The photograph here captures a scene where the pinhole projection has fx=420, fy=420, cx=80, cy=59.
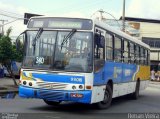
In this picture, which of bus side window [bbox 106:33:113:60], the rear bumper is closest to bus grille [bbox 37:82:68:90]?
the rear bumper

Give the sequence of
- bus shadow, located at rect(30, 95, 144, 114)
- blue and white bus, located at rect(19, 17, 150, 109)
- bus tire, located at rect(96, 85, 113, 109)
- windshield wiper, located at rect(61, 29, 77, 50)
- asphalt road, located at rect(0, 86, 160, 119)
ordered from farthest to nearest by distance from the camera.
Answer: bus tire, located at rect(96, 85, 113, 109) < bus shadow, located at rect(30, 95, 144, 114) < windshield wiper, located at rect(61, 29, 77, 50) < blue and white bus, located at rect(19, 17, 150, 109) < asphalt road, located at rect(0, 86, 160, 119)

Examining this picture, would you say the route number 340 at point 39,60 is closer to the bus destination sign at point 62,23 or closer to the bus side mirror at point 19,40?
the bus side mirror at point 19,40

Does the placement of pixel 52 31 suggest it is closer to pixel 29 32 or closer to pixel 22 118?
A: pixel 29 32

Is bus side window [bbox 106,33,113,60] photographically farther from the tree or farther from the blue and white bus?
the tree

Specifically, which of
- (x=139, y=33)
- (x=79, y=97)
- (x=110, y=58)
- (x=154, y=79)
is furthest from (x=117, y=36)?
(x=139, y=33)

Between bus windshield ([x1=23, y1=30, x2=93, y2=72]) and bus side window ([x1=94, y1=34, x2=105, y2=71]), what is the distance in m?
0.29

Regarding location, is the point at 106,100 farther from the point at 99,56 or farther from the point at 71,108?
the point at 99,56

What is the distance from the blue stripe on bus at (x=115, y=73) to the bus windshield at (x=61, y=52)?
77 centimetres

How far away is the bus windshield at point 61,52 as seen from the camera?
1332 cm

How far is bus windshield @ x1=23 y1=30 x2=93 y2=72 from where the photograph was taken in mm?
13320

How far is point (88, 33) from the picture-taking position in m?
13.6

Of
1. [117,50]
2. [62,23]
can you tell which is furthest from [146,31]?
[62,23]

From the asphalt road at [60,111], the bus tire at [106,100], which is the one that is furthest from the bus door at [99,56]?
the asphalt road at [60,111]

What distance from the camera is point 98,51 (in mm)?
13922
